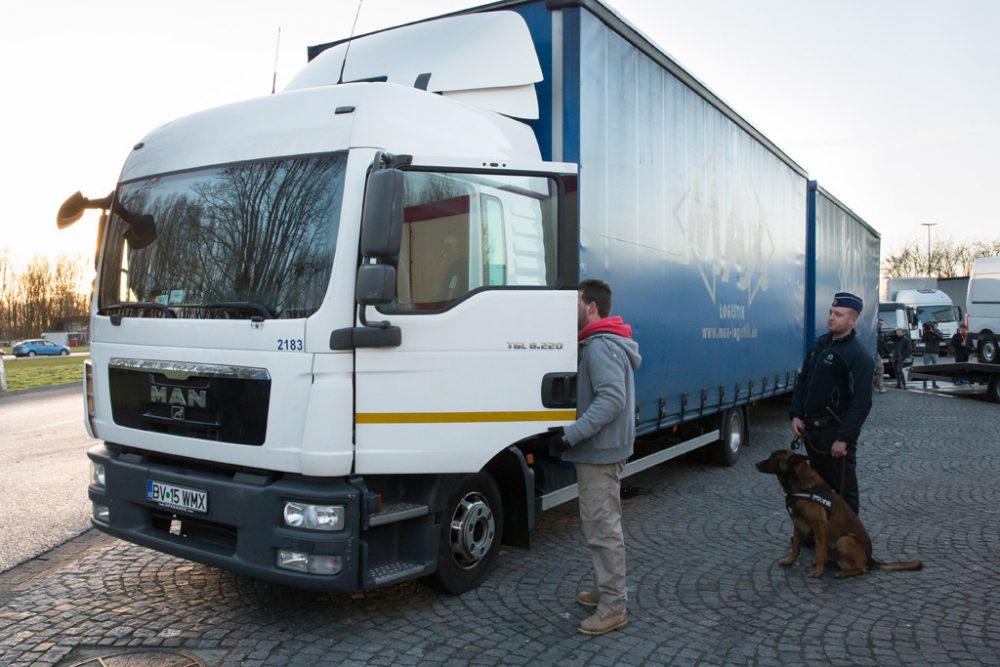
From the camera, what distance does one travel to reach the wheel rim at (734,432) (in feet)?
28.7

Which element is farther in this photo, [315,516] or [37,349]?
[37,349]

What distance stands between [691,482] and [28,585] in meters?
5.90

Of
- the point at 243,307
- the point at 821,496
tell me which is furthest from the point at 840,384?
the point at 243,307

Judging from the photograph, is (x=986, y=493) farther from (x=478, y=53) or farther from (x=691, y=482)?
(x=478, y=53)

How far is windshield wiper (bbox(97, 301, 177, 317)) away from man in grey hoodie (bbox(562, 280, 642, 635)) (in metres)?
2.26

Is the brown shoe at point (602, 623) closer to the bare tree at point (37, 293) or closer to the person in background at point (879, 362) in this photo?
the person in background at point (879, 362)

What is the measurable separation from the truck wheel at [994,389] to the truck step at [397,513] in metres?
16.7

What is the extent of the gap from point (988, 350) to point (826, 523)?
610 inches

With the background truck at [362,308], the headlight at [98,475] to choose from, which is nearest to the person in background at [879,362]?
the background truck at [362,308]

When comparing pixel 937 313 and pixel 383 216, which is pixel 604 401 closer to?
pixel 383 216

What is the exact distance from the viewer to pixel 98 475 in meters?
4.68

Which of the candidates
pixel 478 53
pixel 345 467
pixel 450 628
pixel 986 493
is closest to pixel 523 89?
pixel 478 53

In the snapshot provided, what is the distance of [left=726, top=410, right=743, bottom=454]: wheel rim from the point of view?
873 cm

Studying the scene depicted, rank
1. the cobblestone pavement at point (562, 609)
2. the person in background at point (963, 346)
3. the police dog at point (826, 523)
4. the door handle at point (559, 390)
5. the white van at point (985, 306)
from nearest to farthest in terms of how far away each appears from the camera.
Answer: the cobblestone pavement at point (562, 609) → the door handle at point (559, 390) → the police dog at point (826, 523) → the white van at point (985, 306) → the person in background at point (963, 346)
